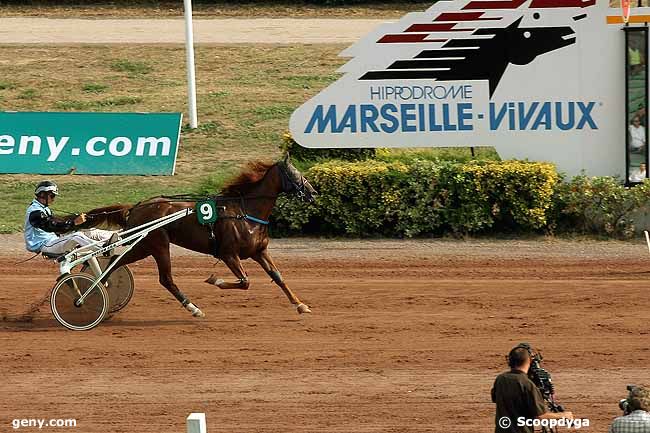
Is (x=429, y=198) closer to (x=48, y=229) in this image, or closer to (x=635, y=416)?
(x=48, y=229)

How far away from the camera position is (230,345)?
1138cm

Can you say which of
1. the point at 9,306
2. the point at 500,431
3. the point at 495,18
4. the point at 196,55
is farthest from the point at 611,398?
the point at 196,55

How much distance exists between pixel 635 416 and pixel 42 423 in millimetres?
4697

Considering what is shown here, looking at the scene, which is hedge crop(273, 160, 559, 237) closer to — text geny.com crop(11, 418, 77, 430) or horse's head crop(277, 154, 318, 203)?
horse's head crop(277, 154, 318, 203)

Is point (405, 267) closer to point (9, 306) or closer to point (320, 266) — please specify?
point (320, 266)

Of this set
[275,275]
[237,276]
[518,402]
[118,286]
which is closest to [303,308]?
[275,275]

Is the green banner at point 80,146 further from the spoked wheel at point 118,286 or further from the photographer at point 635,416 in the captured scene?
the photographer at point 635,416

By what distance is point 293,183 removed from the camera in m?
12.2

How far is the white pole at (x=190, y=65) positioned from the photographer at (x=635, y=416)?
14543 mm

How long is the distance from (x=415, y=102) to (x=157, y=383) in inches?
284

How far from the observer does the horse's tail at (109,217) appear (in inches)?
486

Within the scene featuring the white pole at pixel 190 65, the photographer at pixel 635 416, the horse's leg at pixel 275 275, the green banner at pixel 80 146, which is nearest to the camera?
the photographer at pixel 635 416

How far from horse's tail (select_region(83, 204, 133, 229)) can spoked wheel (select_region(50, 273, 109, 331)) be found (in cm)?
76

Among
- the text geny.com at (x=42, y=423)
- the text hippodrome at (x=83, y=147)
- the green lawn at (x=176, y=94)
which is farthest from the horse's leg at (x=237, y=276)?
the text hippodrome at (x=83, y=147)
